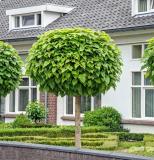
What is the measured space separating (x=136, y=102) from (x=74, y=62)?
9.66m

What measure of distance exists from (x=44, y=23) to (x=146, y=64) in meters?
14.8

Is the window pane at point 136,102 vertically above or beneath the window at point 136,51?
beneath

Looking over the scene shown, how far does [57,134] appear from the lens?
2183 cm

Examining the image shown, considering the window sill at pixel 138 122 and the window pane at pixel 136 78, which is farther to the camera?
the window pane at pixel 136 78

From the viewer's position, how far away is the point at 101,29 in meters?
25.6

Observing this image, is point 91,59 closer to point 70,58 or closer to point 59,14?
point 70,58

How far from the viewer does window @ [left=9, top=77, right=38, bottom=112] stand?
29.6m

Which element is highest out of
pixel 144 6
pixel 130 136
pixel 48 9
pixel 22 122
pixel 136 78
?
pixel 48 9

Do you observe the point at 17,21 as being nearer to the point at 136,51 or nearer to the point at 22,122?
the point at 22,122

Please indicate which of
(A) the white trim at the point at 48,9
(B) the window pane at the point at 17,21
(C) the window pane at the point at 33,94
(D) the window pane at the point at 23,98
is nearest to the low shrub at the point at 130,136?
(C) the window pane at the point at 33,94

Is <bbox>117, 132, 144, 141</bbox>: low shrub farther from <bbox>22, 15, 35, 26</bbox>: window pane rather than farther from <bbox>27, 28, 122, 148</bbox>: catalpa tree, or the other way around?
<bbox>22, 15, 35, 26</bbox>: window pane

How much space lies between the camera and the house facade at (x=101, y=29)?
79.6ft

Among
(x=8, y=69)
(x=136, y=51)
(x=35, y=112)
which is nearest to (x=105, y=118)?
(x=136, y=51)

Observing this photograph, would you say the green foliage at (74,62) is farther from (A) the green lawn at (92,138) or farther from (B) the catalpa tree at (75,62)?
(A) the green lawn at (92,138)
